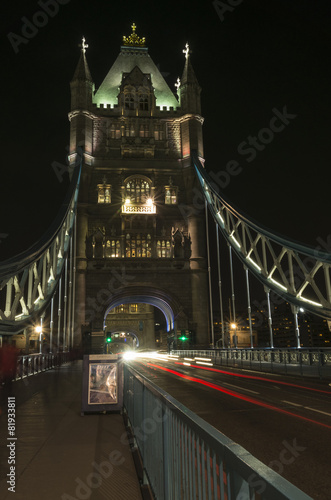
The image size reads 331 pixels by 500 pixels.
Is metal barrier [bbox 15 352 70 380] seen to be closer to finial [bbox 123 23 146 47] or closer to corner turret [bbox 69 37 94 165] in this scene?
corner turret [bbox 69 37 94 165]

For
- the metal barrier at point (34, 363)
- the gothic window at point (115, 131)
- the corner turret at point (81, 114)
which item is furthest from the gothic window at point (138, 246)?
the metal barrier at point (34, 363)

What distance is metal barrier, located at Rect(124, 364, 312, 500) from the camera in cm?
171

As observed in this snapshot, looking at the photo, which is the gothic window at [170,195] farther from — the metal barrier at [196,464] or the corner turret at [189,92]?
the metal barrier at [196,464]

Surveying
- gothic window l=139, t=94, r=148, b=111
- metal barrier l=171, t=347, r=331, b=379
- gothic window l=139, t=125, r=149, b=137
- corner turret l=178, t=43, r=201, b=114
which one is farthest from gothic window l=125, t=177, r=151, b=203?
metal barrier l=171, t=347, r=331, b=379

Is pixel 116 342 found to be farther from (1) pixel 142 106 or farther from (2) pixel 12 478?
(2) pixel 12 478

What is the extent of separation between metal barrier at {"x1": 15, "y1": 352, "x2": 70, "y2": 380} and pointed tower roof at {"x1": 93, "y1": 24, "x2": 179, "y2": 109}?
33302mm

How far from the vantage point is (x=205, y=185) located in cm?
4594

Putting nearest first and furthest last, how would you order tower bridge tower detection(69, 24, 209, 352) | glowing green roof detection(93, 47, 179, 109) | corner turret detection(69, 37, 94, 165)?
tower bridge tower detection(69, 24, 209, 352)
corner turret detection(69, 37, 94, 165)
glowing green roof detection(93, 47, 179, 109)

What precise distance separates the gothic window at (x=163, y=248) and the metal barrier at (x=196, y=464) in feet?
131

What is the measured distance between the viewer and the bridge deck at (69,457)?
14.7 feet

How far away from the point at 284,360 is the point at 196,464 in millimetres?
17734

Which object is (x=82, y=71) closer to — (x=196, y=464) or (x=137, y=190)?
(x=137, y=190)

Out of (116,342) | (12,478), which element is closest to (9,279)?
(12,478)

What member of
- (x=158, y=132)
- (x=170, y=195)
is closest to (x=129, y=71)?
(x=158, y=132)
